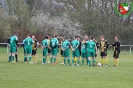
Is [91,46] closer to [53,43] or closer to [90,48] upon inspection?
[90,48]

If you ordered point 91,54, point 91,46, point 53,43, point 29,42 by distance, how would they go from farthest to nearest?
point 29,42 → point 53,43 → point 91,54 → point 91,46

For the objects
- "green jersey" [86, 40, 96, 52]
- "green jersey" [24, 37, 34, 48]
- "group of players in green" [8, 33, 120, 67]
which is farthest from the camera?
"green jersey" [24, 37, 34, 48]

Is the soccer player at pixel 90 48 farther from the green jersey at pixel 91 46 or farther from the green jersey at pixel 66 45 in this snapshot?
the green jersey at pixel 66 45

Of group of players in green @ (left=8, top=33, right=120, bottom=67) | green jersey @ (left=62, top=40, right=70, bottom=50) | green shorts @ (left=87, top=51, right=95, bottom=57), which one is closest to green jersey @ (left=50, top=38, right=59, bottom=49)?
group of players in green @ (left=8, top=33, right=120, bottom=67)

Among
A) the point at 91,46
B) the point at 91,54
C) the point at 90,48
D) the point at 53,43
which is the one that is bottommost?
the point at 91,54

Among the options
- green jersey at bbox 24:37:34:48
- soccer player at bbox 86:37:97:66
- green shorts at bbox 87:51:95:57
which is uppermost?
green jersey at bbox 24:37:34:48

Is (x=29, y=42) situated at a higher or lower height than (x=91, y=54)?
higher

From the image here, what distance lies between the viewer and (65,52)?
88.0 feet

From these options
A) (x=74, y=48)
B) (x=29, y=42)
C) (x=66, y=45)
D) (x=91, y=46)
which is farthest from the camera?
(x=29, y=42)

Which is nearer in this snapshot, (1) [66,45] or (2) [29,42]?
(1) [66,45]

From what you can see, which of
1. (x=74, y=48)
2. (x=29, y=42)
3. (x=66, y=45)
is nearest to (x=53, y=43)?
(x=66, y=45)

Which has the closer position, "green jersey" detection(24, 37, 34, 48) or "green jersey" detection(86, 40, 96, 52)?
"green jersey" detection(86, 40, 96, 52)

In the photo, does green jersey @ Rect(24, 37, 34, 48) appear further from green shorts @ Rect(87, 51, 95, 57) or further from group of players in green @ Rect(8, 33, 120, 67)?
green shorts @ Rect(87, 51, 95, 57)

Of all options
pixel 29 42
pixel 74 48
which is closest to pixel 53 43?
pixel 74 48
